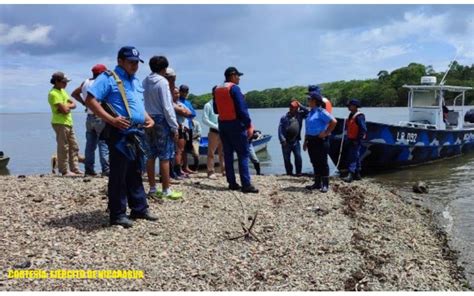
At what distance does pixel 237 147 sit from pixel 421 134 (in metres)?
10.7

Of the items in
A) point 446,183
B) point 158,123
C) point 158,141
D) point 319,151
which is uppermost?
point 158,123

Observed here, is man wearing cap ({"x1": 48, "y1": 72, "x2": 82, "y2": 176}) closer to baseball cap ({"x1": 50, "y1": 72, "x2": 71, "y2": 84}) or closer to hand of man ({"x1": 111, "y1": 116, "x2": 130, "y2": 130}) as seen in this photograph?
baseball cap ({"x1": 50, "y1": 72, "x2": 71, "y2": 84})

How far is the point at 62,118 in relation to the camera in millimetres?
8734

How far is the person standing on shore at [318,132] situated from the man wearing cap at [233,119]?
138 centimetres

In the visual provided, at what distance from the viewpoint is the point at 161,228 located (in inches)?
224

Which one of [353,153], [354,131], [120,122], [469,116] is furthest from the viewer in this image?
[469,116]

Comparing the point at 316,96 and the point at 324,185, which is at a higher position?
→ the point at 316,96

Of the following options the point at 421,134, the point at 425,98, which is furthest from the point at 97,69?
the point at 425,98

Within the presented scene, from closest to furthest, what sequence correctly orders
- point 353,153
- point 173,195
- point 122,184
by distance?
point 122,184
point 173,195
point 353,153

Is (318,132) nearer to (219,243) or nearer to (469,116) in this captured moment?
(219,243)

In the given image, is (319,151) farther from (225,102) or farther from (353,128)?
(353,128)

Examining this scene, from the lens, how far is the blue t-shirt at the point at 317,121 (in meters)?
8.57

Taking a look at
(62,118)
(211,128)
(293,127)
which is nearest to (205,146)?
(293,127)

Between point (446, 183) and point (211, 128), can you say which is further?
point (446, 183)
